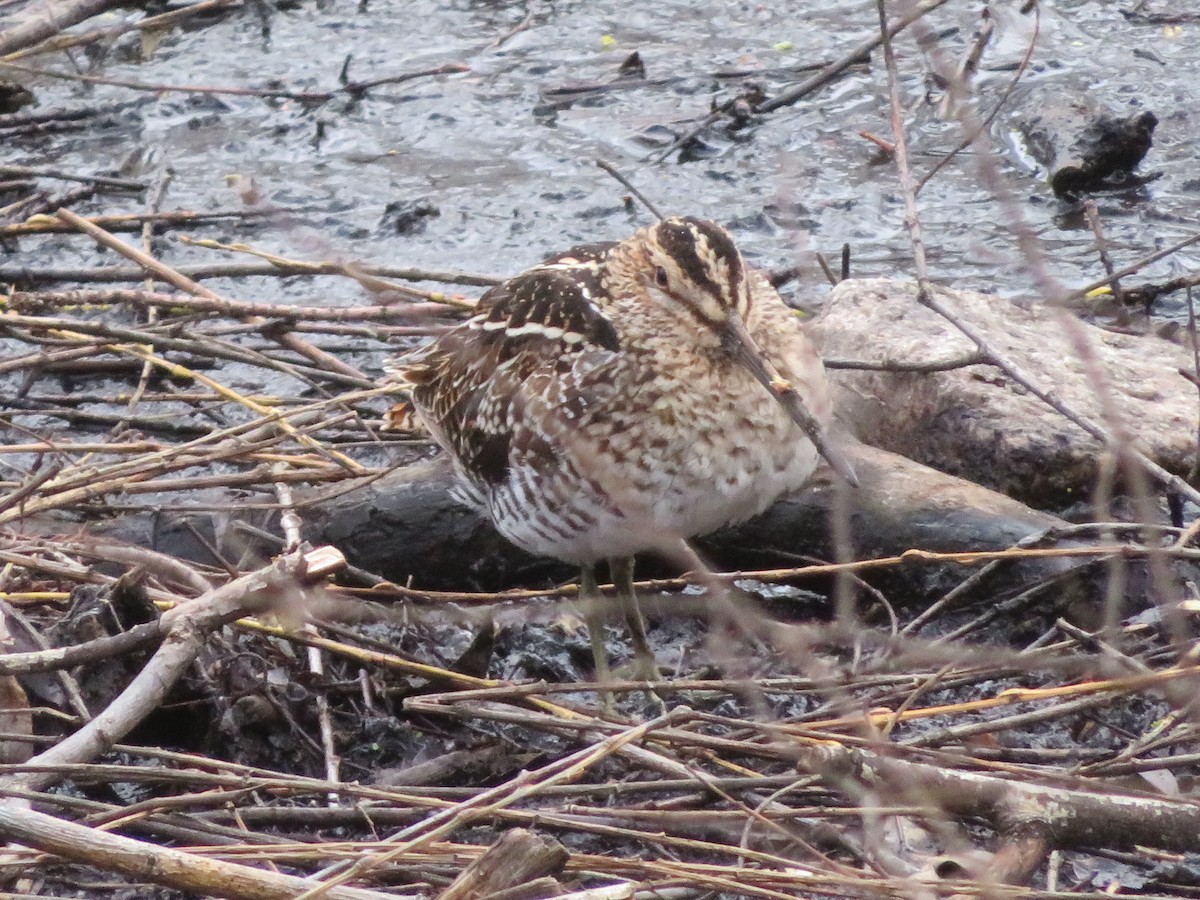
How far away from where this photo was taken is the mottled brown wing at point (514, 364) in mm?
4281

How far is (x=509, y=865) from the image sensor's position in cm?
279

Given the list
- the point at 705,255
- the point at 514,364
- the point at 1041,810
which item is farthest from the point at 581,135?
the point at 1041,810

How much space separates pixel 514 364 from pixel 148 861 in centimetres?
195

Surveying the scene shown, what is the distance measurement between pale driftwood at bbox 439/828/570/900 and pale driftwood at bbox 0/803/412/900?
119 millimetres

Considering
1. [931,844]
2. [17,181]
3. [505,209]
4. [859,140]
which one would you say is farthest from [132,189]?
[931,844]

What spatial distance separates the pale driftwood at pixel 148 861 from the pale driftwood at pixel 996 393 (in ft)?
8.08

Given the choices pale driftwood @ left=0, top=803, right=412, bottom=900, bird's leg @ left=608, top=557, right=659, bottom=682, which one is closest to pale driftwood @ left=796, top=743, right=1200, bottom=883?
pale driftwood @ left=0, top=803, right=412, bottom=900

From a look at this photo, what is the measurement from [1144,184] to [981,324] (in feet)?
7.47

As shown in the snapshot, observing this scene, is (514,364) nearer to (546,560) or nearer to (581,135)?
(546,560)

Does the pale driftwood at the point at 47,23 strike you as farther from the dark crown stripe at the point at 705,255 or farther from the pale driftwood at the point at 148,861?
the pale driftwood at the point at 148,861

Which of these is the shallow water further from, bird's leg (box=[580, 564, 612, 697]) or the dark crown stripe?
the dark crown stripe

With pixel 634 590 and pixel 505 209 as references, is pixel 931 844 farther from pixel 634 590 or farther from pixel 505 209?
pixel 505 209

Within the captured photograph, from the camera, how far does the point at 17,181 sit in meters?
7.35

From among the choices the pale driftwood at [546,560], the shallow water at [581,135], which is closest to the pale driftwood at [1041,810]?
the pale driftwood at [546,560]
